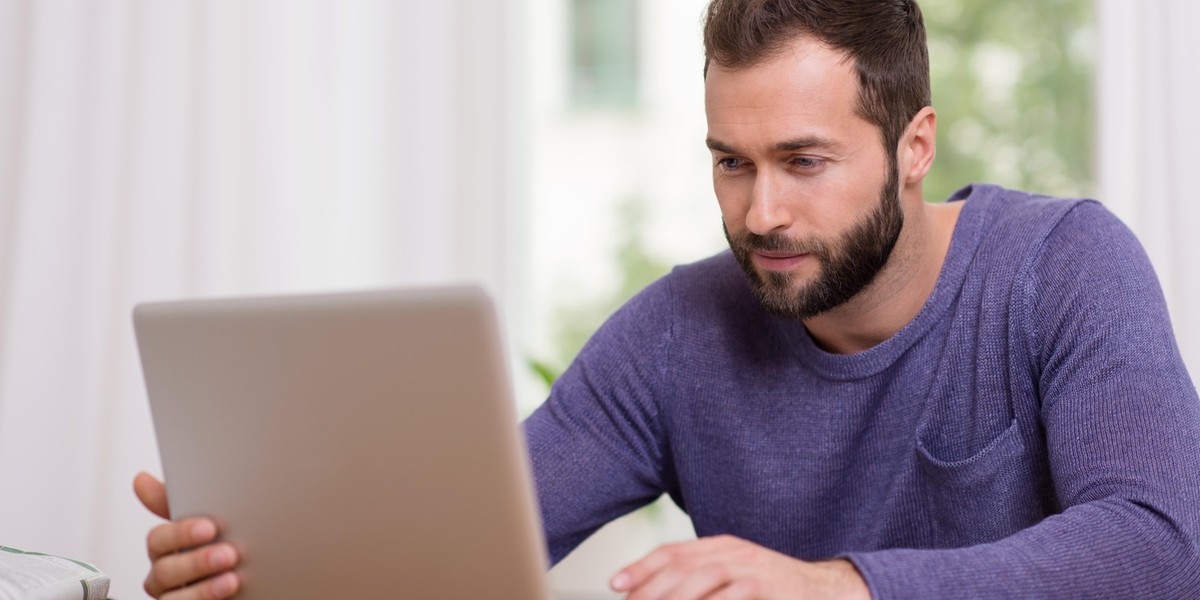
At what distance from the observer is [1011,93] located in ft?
11.3

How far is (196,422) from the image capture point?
101cm

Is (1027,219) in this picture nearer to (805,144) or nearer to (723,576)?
(805,144)

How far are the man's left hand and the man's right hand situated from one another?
374 millimetres

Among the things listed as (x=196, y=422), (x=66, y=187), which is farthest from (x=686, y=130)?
(x=196, y=422)

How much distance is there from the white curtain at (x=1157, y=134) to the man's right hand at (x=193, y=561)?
71.2 inches

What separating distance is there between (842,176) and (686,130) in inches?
99.4

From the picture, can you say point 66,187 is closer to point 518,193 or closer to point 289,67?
point 289,67

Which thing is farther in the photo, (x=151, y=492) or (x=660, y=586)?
(x=151, y=492)

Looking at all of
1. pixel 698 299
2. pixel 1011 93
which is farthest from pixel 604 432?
pixel 1011 93

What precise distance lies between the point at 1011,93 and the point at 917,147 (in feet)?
7.20

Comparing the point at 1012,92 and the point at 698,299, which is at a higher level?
the point at 1012,92

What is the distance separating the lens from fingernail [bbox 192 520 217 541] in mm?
1027

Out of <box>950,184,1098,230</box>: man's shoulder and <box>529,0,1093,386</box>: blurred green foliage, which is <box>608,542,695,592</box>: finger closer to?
<box>950,184,1098,230</box>: man's shoulder

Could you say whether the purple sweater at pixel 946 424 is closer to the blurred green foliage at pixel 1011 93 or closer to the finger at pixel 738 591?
the finger at pixel 738 591
